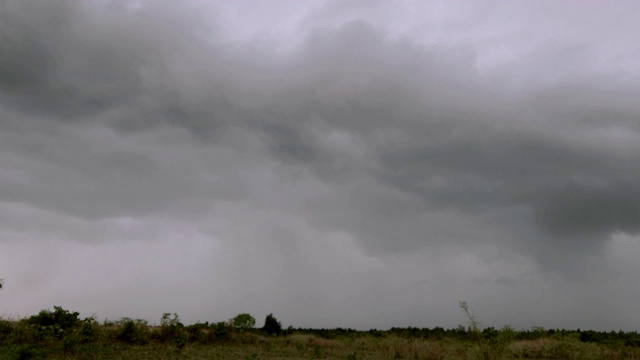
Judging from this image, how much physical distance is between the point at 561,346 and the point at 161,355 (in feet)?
87.5

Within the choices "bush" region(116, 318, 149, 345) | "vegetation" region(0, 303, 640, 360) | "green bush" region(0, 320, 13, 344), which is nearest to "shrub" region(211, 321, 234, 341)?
"vegetation" region(0, 303, 640, 360)

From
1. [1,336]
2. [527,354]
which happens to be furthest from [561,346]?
[1,336]

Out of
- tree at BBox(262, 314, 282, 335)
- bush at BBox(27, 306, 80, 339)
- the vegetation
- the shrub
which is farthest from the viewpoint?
tree at BBox(262, 314, 282, 335)

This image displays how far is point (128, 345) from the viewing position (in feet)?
104

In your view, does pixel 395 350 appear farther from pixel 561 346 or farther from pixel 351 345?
pixel 561 346

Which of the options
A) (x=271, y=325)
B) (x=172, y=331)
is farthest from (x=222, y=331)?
(x=271, y=325)

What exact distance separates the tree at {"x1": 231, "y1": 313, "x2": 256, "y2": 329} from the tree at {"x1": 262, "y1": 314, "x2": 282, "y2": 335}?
3.93 m

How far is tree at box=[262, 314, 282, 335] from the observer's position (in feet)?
178

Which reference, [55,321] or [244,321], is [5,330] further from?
[244,321]

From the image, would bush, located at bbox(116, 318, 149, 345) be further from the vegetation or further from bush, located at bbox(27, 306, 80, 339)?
bush, located at bbox(27, 306, 80, 339)

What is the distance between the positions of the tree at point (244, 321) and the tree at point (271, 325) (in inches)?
155

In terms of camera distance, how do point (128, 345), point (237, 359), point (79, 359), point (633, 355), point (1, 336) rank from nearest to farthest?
point (79, 359), point (237, 359), point (1, 336), point (128, 345), point (633, 355)

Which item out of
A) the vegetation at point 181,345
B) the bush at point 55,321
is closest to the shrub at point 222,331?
the vegetation at point 181,345

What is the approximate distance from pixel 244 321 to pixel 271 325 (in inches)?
324
